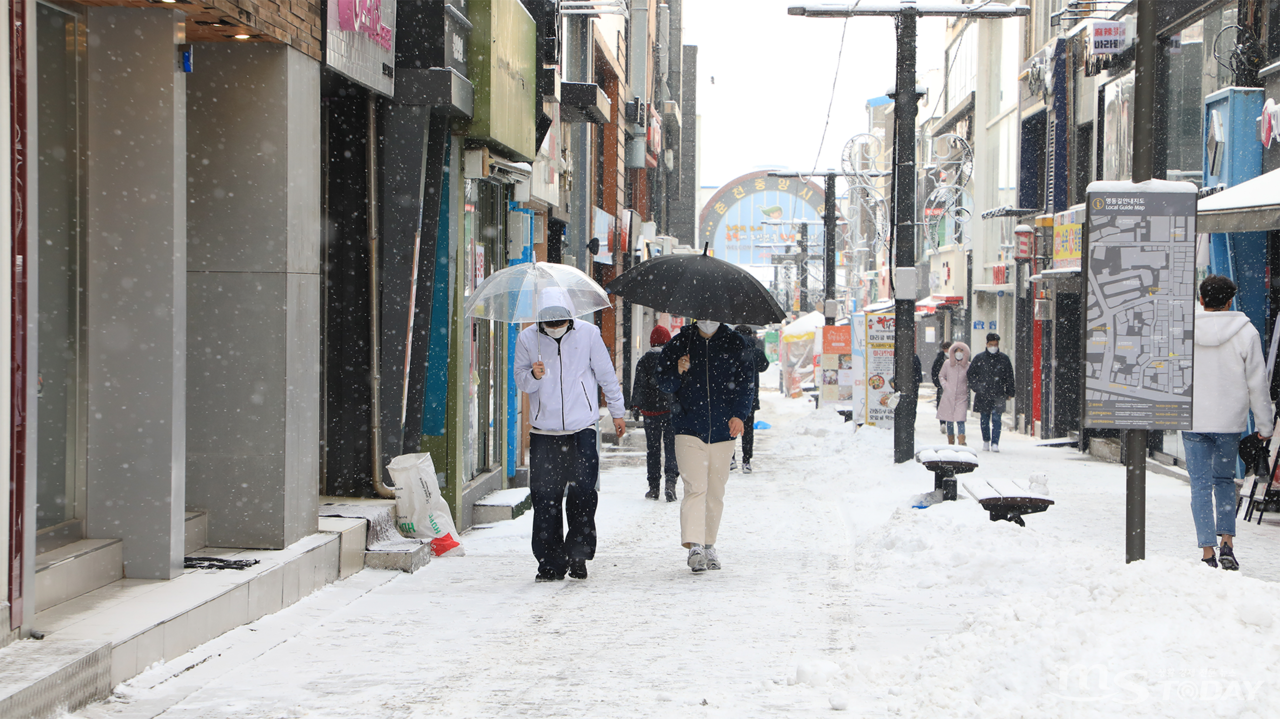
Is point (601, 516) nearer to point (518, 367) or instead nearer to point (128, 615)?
point (518, 367)

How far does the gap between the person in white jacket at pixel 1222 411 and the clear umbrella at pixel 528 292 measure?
377 cm

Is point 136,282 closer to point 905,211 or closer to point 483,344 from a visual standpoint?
point 483,344

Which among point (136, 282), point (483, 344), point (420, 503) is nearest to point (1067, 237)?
point (483, 344)

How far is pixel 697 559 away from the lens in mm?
7863

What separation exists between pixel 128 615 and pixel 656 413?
8.12m

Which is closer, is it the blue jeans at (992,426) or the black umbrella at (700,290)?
the black umbrella at (700,290)

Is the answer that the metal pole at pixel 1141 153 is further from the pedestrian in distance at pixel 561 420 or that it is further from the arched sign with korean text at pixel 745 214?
the arched sign with korean text at pixel 745 214

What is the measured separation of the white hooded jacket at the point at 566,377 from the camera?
7438 mm

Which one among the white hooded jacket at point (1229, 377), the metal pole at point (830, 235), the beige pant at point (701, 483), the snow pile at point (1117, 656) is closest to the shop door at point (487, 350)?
the beige pant at point (701, 483)

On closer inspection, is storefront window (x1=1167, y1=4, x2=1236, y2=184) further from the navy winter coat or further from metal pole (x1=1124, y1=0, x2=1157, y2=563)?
metal pole (x1=1124, y1=0, x2=1157, y2=563)

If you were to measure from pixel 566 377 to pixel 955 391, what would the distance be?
13.0 m

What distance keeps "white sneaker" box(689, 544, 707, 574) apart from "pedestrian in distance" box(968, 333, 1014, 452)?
37.8 ft

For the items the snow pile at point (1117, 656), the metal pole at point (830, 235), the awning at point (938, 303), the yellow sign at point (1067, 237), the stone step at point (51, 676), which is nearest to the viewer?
the stone step at point (51, 676)

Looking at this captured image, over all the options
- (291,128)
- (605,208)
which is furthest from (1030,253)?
(291,128)
